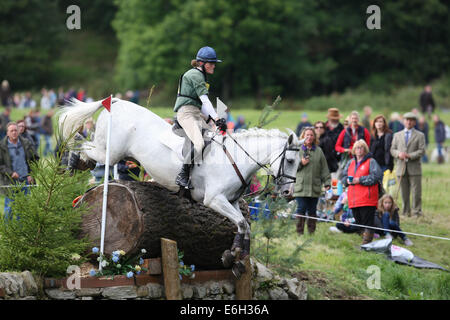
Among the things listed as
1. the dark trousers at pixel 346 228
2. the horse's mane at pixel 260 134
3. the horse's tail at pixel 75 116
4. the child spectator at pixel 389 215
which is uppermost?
the horse's tail at pixel 75 116

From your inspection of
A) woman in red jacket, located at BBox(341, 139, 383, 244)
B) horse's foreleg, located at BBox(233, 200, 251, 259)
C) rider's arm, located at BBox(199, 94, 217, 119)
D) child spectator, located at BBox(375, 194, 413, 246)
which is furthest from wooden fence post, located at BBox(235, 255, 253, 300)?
child spectator, located at BBox(375, 194, 413, 246)

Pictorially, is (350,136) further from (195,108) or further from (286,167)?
(195,108)

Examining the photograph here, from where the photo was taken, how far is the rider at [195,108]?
973cm

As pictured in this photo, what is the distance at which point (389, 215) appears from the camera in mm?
14133

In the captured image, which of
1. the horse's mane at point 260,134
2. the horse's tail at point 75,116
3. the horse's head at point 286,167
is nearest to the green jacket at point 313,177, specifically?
the horse's mane at point 260,134

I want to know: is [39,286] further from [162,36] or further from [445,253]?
[162,36]

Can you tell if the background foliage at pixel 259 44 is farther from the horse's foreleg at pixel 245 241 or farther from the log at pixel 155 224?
the horse's foreleg at pixel 245 241

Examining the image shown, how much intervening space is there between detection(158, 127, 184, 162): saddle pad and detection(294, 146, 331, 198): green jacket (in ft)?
15.0

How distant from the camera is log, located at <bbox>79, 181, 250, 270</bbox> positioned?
966cm

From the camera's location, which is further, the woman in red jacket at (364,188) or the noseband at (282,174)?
the woman in red jacket at (364,188)

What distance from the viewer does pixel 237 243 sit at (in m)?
9.46

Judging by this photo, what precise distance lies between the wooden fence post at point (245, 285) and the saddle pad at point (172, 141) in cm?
179

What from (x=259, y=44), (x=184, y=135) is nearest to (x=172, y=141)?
(x=184, y=135)

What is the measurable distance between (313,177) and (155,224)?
17.4 ft
